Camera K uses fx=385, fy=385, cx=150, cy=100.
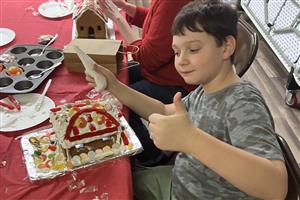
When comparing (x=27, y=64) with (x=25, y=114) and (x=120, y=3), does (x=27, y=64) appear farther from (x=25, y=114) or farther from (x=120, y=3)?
(x=120, y=3)

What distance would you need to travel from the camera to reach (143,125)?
161 centimetres

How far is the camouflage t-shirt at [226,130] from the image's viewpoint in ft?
2.70

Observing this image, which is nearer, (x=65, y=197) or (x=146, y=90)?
(x=65, y=197)

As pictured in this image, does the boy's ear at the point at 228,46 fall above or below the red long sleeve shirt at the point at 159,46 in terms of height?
above

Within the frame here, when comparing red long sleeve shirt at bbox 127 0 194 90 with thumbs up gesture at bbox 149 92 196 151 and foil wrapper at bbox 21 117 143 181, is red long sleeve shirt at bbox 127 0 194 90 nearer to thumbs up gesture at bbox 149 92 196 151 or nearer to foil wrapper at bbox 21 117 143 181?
foil wrapper at bbox 21 117 143 181

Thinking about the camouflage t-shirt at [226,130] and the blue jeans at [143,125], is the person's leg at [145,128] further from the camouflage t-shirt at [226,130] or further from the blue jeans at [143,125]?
the camouflage t-shirt at [226,130]

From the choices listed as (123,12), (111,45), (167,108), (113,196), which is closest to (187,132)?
(113,196)

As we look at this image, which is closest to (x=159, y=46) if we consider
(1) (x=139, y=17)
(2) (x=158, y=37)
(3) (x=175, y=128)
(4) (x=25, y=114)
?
(2) (x=158, y=37)

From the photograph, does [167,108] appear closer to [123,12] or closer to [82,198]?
[82,198]

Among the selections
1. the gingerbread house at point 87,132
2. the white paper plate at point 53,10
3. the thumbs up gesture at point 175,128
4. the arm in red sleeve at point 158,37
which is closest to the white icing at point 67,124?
the gingerbread house at point 87,132

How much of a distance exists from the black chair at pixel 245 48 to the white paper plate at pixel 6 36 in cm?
94

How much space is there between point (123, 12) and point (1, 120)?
0.94m

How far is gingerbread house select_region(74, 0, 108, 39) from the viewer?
1.53 meters

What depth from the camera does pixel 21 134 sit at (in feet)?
3.76
